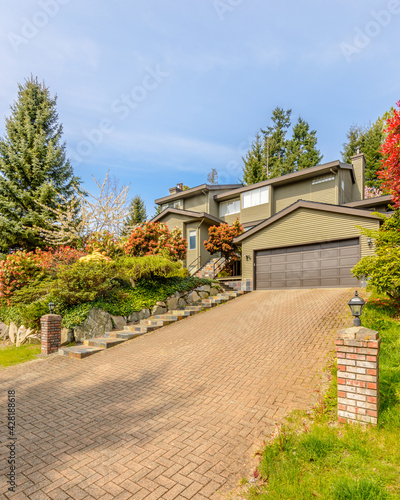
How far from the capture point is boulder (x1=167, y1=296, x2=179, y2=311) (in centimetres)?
1217

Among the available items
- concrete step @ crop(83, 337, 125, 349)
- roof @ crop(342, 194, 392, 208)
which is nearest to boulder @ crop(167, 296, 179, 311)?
concrete step @ crop(83, 337, 125, 349)

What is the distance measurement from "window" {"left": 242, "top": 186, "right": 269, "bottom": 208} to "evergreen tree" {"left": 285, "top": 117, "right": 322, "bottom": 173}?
47.9 ft

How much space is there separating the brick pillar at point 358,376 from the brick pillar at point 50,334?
8146 millimetres

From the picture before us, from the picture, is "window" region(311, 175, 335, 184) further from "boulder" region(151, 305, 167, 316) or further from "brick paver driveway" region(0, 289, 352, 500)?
"boulder" region(151, 305, 167, 316)

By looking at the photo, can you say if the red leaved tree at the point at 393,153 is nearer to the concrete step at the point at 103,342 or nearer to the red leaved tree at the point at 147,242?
the concrete step at the point at 103,342

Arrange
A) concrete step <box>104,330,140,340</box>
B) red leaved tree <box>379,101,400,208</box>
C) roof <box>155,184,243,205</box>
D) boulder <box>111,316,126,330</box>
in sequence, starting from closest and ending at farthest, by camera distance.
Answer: red leaved tree <box>379,101,400,208</box>
concrete step <box>104,330,140,340</box>
boulder <box>111,316,126,330</box>
roof <box>155,184,243,205</box>

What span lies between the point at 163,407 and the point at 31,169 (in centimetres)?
1936

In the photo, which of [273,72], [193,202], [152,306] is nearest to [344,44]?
[273,72]

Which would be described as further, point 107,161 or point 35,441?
point 107,161

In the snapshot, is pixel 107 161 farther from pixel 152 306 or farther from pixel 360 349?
pixel 360 349

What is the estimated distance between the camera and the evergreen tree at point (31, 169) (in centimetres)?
1700

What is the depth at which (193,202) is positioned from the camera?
78.7ft

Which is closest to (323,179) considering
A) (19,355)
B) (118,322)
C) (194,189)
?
(194,189)

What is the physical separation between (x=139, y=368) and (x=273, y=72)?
10.5 m
